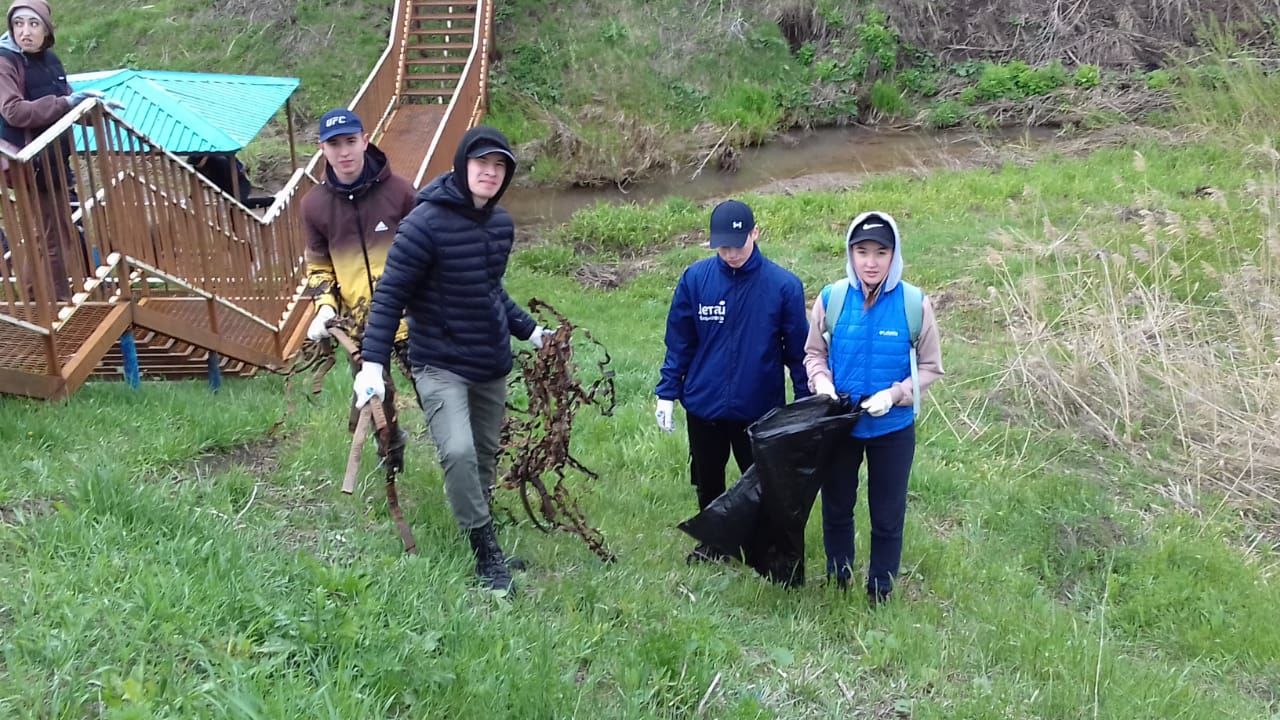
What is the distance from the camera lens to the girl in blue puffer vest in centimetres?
373

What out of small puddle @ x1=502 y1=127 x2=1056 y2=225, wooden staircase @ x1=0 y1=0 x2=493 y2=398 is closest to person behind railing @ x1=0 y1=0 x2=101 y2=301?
wooden staircase @ x1=0 y1=0 x2=493 y2=398

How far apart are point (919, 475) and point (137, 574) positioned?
14.5ft

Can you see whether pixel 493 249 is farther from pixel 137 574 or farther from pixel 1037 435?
pixel 1037 435

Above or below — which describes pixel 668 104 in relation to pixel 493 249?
above

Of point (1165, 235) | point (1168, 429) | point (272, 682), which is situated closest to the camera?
point (272, 682)

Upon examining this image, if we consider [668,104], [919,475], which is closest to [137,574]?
[919,475]

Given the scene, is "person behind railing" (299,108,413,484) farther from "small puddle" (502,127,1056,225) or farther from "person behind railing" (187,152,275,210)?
"small puddle" (502,127,1056,225)

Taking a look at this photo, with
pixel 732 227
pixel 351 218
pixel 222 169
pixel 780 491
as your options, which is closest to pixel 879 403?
pixel 780 491

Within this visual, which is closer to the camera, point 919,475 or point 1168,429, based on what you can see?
point 919,475

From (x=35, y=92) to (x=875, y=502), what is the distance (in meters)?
5.30

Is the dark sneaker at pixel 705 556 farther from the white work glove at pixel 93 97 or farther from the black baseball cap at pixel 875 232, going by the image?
the white work glove at pixel 93 97

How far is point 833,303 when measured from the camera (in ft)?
12.7

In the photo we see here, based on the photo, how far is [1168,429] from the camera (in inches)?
260

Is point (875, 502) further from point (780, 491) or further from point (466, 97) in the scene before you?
point (466, 97)
